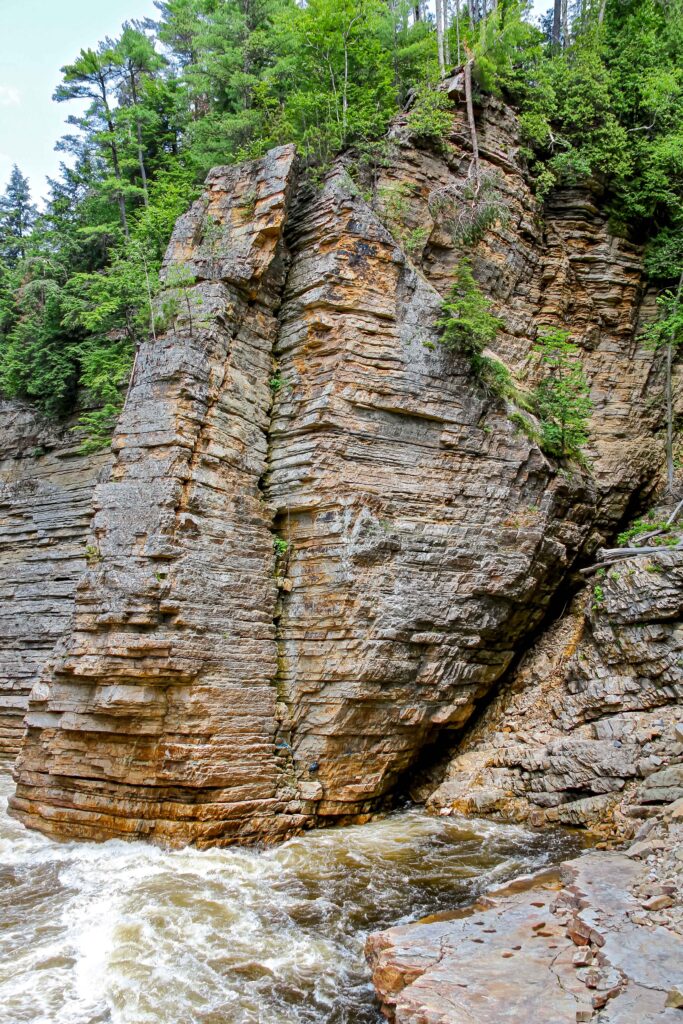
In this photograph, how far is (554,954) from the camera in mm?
5715

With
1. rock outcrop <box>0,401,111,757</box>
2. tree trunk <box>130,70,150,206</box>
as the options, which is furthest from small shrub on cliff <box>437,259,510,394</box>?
tree trunk <box>130,70,150,206</box>

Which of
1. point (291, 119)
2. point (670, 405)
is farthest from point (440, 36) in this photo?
point (670, 405)

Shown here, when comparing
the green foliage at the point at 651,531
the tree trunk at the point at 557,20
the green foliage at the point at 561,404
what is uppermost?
the tree trunk at the point at 557,20

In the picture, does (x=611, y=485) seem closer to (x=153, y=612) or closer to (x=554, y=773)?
(x=554, y=773)

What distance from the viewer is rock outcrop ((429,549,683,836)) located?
10.5 metres

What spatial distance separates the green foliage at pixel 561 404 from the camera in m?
14.0

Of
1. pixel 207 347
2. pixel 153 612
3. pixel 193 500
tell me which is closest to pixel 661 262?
pixel 207 347

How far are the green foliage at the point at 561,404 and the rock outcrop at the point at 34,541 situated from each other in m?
9.16

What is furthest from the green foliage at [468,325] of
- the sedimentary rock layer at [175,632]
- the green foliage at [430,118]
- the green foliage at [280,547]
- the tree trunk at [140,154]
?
the tree trunk at [140,154]

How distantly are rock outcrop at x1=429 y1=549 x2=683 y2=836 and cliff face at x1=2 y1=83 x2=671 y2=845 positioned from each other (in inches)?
33.9

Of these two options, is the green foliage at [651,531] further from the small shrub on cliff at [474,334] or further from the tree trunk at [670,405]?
the small shrub on cliff at [474,334]

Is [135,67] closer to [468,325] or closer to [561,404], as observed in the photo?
[468,325]

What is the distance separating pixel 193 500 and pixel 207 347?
2900 millimetres

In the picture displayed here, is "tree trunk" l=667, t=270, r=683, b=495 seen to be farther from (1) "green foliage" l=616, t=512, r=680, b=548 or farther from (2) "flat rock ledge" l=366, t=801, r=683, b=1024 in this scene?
(2) "flat rock ledge" l=366, t=801, r=683, b=1024
